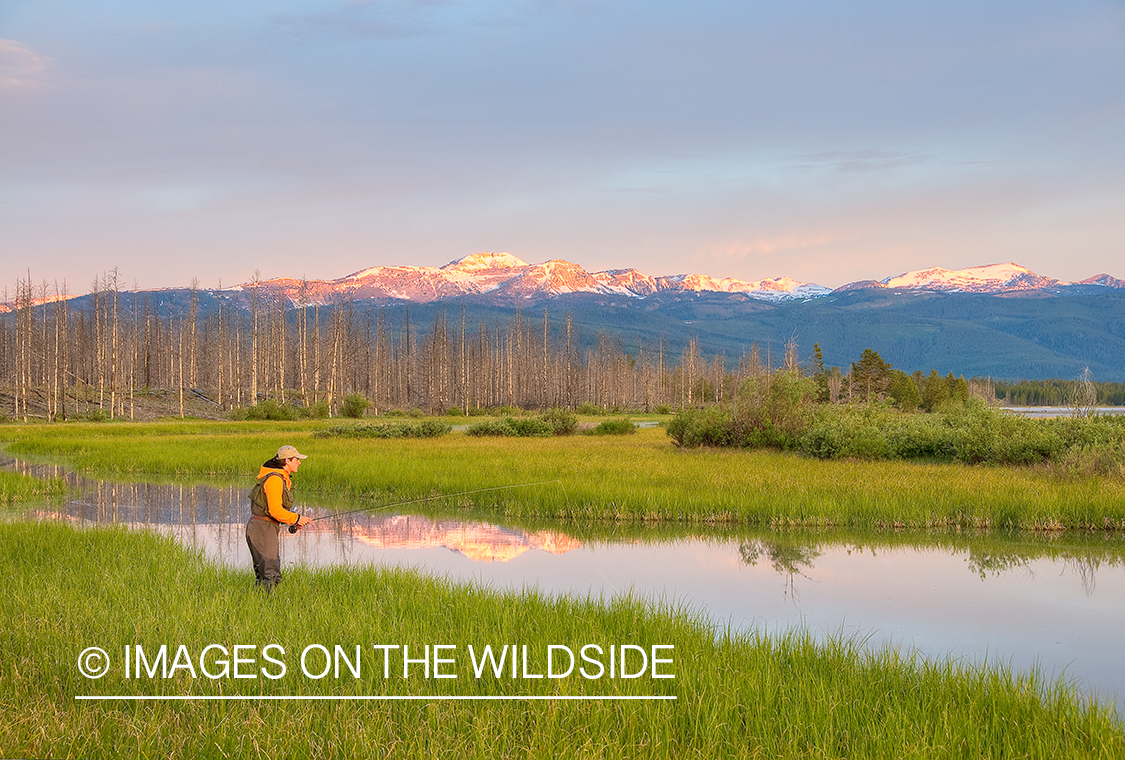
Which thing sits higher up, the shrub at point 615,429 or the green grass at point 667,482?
the green grass at point 667,482

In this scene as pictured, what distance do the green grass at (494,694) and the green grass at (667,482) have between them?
30.3 ft

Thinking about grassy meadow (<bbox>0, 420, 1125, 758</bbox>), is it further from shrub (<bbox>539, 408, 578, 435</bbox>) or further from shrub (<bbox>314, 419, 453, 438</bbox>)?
shrub (<bbox>539, 408, 578, 435</bbox>)

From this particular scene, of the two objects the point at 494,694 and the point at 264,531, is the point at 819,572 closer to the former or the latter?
the point at 494,694

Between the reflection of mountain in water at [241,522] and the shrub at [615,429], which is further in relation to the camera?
the shrub at [615,429]

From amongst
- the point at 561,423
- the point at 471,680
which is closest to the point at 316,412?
the point at 561,423

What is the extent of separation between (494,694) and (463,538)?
10.5 metres

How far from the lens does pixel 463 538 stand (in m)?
17.4

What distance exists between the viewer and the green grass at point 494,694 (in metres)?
5.94

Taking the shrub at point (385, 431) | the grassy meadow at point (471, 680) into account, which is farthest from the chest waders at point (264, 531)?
the shrub at point (385, 431)

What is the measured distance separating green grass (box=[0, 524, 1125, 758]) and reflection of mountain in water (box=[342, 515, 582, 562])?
5.85 meters

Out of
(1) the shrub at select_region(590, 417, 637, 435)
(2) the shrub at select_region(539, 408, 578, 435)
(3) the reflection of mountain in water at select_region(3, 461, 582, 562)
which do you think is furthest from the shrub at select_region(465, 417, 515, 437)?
(3) the reflection of mountain in water at select_region(3, 461, 582, 562)

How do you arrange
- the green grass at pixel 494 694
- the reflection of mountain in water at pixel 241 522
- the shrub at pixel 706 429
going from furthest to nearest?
1. the shrub at pixel 706 429
2. the reflection of mountain in water at pixel 241 522
3. the green grass at pixel 494 694

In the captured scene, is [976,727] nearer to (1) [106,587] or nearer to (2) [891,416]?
(1) [106,587]

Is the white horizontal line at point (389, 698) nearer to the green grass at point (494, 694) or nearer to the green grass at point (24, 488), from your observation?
the green grass at point (494, 694)
